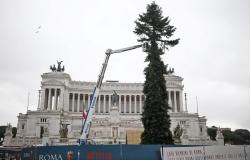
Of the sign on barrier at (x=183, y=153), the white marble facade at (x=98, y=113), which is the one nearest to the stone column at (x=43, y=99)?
the white marble facade at (x=98, y=113)

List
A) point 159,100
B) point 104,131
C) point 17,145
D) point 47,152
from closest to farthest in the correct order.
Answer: point 47,152 < point 159,100 < point 17,145 < point 104,131

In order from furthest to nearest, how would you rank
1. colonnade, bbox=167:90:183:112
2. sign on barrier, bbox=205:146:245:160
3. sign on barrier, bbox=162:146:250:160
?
colonnade, bbox=167:90:183:112, sign on barrier, bbox=205:146:245:160, sign on barrier, bbox=162:146:250:160

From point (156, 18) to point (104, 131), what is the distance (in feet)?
127

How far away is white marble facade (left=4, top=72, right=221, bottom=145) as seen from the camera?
2591 inches

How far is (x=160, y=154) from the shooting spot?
59.5ft

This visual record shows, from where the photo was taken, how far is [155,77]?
30203mm

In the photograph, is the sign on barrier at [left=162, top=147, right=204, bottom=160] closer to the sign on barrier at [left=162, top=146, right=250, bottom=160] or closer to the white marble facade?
the sign on barrier at [left=162, top=146, right=250, bottom=160]

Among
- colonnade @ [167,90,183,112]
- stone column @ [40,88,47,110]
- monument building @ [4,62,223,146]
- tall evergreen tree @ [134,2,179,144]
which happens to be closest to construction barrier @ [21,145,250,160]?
tall evergreen tree @ [134,2,179,144]

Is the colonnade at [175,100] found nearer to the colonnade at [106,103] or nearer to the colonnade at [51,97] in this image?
the colonnade at [106,103]

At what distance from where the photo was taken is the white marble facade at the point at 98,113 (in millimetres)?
65812

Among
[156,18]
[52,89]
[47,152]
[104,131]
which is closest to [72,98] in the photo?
[52,89]

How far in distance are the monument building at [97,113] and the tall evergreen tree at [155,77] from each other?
28625mm

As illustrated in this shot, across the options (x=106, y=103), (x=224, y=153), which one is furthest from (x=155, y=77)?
(x=106, y=103)

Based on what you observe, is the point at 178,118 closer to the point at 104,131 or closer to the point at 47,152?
the point at 104,131
